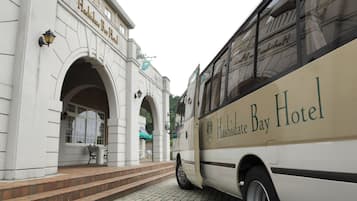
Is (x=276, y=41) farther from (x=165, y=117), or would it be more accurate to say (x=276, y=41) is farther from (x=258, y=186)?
(x=165, y=117)

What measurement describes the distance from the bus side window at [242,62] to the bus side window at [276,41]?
23 cm

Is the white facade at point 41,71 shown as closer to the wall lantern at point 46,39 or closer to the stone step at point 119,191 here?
the wall lantern at point 46,39

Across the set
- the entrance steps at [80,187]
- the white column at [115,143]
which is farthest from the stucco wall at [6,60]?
the white column at [115,143]

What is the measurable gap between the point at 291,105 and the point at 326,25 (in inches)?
29.1

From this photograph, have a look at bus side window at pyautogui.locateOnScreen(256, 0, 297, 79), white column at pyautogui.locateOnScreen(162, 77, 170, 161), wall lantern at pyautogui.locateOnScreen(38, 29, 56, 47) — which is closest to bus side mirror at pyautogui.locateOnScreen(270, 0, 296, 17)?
bus side window at pyautogui.locateOnScreen(256, 0, 297, 79)

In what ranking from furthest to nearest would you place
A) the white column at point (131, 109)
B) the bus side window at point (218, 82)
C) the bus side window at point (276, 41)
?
the white column at point (131, 109) < the bus side window at point (218, 82) < the bus side window at point (276, 41)

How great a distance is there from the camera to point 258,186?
346 centimetres

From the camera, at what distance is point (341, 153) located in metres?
2.00

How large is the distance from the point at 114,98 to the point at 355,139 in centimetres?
876

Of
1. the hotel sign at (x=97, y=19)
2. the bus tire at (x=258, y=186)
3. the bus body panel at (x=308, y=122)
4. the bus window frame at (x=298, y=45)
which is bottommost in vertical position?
the bus tire at (x=258, y=186)

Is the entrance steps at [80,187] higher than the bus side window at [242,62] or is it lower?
lower

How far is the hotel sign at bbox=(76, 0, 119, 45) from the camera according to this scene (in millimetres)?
7895

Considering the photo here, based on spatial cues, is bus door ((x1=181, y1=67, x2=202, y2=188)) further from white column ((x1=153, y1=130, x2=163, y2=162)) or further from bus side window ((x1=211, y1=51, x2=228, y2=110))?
white column ((x1=153, y1=130, x2=163, y2=162))

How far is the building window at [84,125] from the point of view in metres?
12.2
